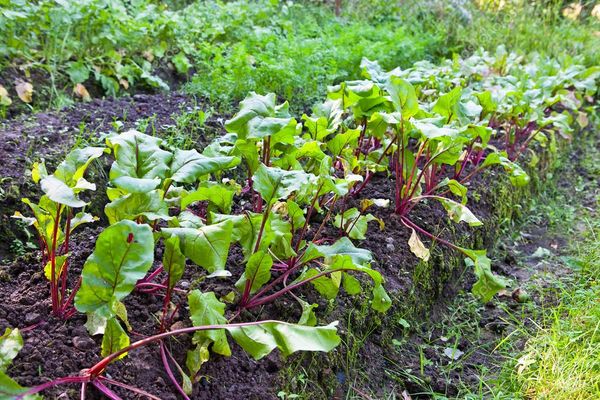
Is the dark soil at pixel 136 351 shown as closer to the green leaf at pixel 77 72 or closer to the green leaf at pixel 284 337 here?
the green leaf at pixel 284 337

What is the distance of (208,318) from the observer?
1730 millimetres

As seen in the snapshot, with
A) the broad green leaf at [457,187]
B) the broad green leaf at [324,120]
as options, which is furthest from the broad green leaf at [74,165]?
the broad green leaf at [457,187]

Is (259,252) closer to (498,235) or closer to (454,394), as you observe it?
(454,394)

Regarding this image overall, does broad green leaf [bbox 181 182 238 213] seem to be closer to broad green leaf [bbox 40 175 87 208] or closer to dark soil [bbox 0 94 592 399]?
dark soil [bbox 0 94 592 399]

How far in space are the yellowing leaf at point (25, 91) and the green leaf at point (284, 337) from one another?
2.71 metres

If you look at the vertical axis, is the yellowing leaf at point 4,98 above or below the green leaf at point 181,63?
above

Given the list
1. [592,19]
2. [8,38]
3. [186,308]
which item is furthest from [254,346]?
[592,19]

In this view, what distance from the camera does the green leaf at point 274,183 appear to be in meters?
1.95


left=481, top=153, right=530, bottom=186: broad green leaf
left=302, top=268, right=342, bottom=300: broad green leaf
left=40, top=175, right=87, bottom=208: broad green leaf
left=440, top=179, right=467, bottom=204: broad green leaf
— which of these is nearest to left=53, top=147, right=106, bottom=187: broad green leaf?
left=40, top=175, right=87, bottom=208: broad green leaf

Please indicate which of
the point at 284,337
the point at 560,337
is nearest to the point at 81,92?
the point at 284,337

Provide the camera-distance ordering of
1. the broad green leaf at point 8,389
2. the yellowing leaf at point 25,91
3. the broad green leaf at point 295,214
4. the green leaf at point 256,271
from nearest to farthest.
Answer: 1. the broad green leaf at point 8,389
2. the green leaf at point 256,271
3. the broad green leaf at point 295,214
4. the yellowing leaf at point 25,91

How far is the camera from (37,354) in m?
1.61

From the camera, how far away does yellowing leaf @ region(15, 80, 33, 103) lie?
3.67 m

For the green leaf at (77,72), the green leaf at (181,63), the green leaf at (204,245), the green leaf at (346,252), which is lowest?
the green leaf at (181,63)
